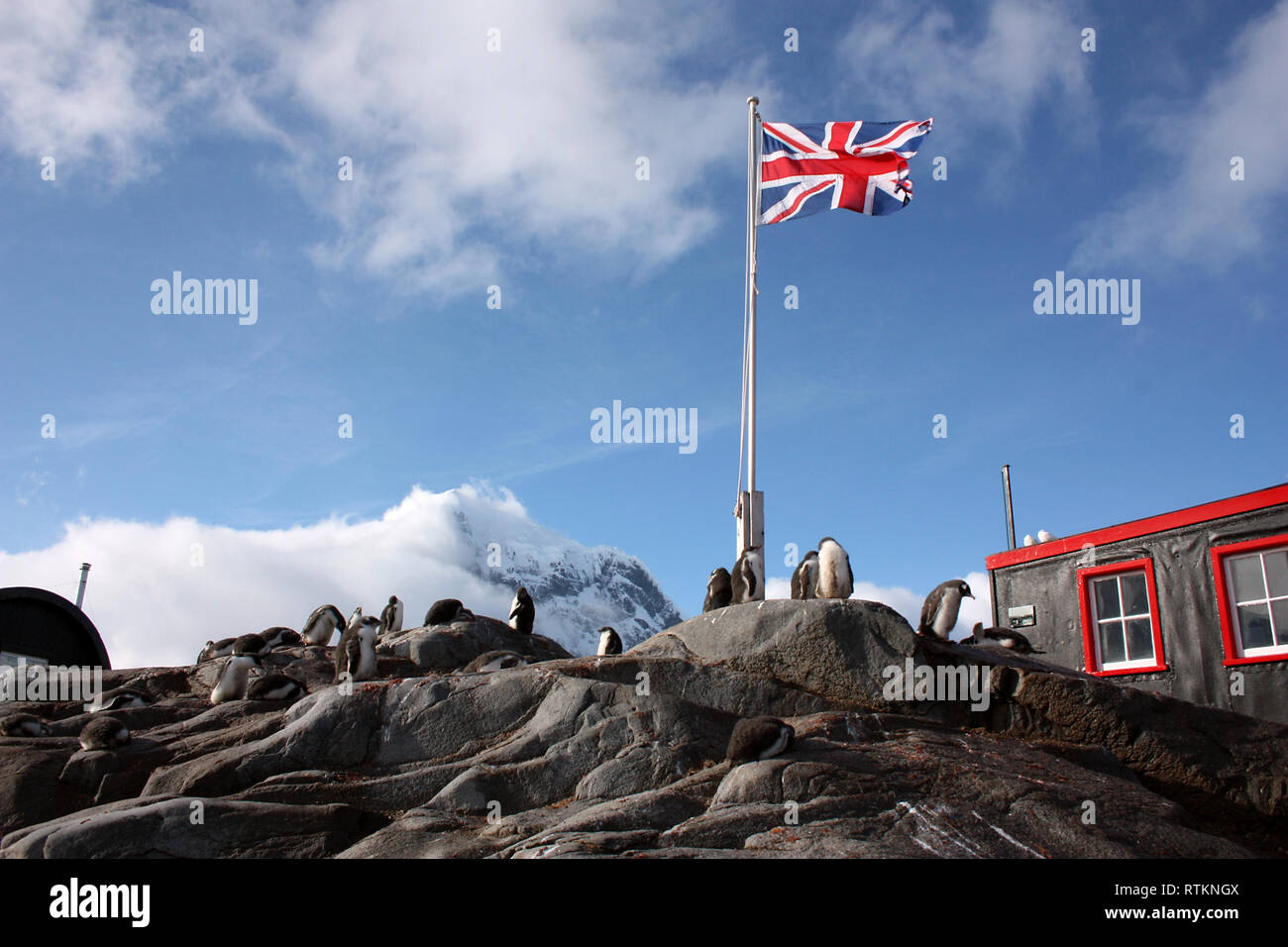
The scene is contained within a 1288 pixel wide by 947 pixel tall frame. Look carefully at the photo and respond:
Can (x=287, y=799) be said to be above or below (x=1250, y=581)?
below

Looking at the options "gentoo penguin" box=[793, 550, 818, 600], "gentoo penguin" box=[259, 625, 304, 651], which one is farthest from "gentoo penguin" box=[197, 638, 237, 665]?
"gentoo penguin" box=[793, 550, 818, 600]

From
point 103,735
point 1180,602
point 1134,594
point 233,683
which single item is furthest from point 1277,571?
point 103,735

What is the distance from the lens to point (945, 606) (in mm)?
17047

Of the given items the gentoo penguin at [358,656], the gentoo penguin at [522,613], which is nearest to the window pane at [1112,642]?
the gentoo penguin at [522,613]

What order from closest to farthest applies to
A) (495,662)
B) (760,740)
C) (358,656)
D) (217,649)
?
(760,740), (495,662), (358,656), (217,649)

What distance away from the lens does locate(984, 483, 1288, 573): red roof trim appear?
15.7 metres

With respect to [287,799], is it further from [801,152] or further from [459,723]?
[801,152]

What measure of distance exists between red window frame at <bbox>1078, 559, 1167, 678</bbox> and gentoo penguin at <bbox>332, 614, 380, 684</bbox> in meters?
13.5

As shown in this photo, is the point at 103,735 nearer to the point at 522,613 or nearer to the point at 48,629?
the point at 522,613

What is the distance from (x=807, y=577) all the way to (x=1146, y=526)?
7146mm
